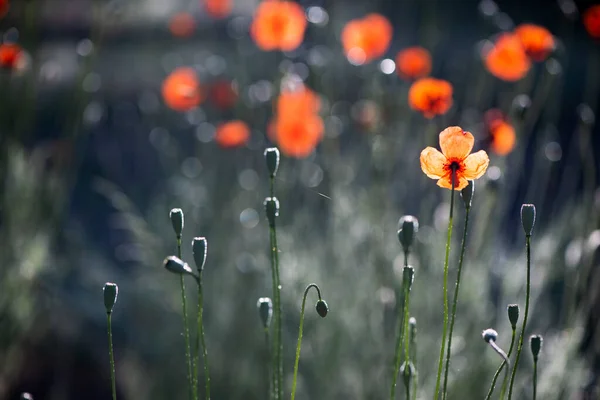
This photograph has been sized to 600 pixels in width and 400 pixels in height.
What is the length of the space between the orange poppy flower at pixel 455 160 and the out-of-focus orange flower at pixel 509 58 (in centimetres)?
134

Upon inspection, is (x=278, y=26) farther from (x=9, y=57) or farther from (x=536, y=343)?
(x=536, y=343)

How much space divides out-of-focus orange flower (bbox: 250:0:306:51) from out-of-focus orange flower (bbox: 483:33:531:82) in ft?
2.42

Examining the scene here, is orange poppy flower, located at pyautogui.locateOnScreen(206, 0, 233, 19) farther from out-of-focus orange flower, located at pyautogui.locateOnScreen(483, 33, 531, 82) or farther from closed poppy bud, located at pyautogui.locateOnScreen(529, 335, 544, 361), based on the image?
closed poppy bud, located at pyautogui.locateOnScreen(529, 335, 544, 361)

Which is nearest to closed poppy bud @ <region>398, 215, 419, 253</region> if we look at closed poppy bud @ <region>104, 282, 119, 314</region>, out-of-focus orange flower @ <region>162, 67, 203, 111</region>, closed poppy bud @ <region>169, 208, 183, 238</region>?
closed poppy bud @ <region>169, 208, 183, 238</region>

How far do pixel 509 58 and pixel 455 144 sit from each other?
1.38m

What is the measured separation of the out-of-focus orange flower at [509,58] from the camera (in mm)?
2855

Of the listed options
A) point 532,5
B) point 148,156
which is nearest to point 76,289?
point 148,156

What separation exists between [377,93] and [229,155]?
1034 mm

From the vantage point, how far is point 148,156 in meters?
5.82

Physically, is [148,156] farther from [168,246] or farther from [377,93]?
[377,93]

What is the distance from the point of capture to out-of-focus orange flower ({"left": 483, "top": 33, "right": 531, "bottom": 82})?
2.86m

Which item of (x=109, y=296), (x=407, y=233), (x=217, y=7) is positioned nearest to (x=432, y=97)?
(x=407, y=233)

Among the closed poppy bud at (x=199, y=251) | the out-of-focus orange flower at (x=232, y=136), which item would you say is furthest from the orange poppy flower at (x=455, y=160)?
the out-of-focus orange flower at (x=232, y=136)

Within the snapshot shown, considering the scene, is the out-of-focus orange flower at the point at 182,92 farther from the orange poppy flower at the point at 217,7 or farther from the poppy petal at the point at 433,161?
the poppy petal at the point at 433,161
